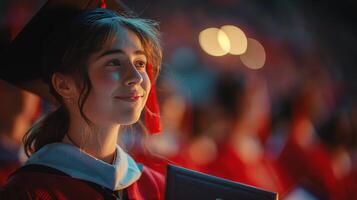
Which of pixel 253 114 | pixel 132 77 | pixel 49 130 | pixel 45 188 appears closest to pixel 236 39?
pixel 253 114

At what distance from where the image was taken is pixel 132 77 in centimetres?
179

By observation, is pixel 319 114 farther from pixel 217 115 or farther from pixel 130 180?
pixel 130 180

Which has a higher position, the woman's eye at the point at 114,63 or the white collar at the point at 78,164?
the woman's eye at the point at 114,63

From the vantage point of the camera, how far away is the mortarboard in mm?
1752

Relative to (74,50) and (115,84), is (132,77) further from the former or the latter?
(74,50)

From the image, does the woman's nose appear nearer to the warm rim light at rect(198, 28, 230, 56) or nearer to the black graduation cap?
the black graduation cap

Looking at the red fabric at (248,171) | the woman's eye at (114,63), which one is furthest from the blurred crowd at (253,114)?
the woman's eye at (114,63)

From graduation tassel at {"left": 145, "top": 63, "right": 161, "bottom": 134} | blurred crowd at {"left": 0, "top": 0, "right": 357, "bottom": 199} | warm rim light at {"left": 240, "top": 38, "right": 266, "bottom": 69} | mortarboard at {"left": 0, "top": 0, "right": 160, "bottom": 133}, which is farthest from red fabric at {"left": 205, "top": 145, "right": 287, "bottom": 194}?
mortarboard at {"left": 0, "top": 0, "right": 160, "bottom": 133}

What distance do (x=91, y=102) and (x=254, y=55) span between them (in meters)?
1.22

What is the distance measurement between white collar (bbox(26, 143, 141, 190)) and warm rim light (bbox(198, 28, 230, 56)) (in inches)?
38.6

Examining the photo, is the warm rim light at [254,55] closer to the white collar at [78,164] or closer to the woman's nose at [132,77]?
the woman's nose at [132,77]

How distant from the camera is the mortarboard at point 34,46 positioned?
1.75 meters

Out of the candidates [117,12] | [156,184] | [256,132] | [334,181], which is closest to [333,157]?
[334,181]

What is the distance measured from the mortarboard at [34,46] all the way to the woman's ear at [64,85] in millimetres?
62
